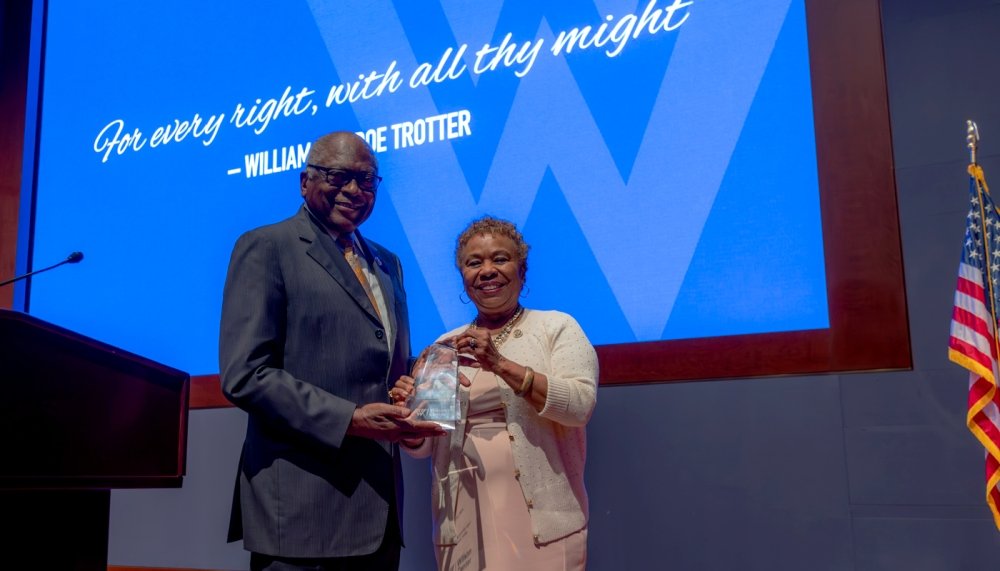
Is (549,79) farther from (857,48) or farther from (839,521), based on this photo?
(839,521)

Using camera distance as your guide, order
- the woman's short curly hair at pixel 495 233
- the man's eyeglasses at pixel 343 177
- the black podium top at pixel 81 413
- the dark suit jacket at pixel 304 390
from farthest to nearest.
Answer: the woman's short curly hair at pixel 495 233
the man's eyeglasses at pixel 343 177
the dark suit jacket at pixel 304 390
the black podium top at pixel 81 413

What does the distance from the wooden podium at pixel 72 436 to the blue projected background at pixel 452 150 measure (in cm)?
138

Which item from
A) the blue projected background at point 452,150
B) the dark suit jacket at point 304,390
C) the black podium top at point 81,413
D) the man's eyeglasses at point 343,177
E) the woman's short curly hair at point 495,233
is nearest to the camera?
the black podium top at point 81,413

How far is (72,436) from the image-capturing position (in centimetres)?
167

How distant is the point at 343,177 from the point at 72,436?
34.3 inches

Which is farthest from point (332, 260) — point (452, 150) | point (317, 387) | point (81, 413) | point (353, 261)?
point (452, 150)

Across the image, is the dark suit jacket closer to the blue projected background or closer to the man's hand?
the man's hand

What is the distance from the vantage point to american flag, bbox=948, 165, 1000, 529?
6.86 ft

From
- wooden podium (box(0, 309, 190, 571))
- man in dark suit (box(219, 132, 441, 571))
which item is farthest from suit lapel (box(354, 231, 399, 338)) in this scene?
wooden podium (box(0, 309, 190, 571))

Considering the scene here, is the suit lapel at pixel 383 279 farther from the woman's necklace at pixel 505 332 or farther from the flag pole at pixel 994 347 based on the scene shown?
the flag pole at pixel 994 347

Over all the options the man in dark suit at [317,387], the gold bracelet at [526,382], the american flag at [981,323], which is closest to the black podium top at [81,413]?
the man in dark suit at [317,387]

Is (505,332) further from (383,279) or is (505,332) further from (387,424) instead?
(387,424)

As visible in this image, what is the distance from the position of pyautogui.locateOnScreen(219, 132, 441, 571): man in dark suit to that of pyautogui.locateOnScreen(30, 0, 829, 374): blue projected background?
3.11ft

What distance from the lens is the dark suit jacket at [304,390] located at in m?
1.90
